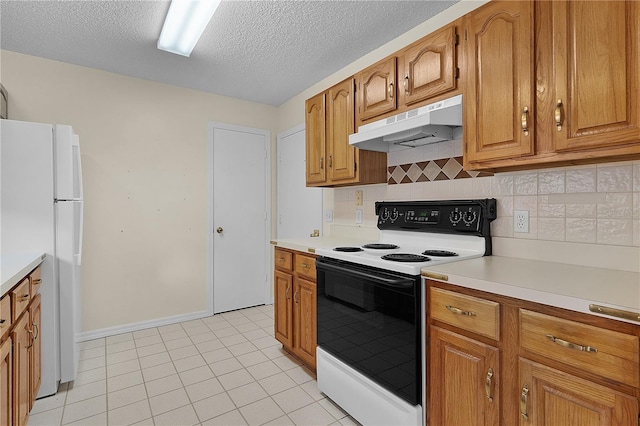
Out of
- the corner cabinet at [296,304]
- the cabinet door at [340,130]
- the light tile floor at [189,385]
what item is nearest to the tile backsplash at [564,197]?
the cabinet door at [340,130]

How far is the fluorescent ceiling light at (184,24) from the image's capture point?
2014 mm

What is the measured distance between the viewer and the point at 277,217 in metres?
Result: 4.09

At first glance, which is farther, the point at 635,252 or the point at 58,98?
the point at 58,98

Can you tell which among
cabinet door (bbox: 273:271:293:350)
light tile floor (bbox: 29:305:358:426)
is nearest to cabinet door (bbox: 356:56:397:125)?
cabinet door (bbox: 273:271:293:350)

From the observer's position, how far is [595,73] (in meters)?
1.23

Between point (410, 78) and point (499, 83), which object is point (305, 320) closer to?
point (410, 78)

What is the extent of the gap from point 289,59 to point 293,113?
99 centimetres

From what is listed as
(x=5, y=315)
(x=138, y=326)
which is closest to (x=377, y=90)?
(x=5, y=315)

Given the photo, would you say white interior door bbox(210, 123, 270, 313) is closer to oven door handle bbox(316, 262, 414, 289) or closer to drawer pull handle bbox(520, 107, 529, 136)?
oven door handle bbox(316, 262, 414, 289)

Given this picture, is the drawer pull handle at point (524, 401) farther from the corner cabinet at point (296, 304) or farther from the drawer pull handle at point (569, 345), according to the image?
the corner cabinet at point (296, 304)

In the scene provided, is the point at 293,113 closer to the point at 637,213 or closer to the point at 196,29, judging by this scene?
the point at 196,29

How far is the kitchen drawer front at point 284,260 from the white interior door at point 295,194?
73cm

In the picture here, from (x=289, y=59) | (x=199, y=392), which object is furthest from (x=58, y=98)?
(x=199, y=392)

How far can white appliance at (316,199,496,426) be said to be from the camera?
58.9 inches
